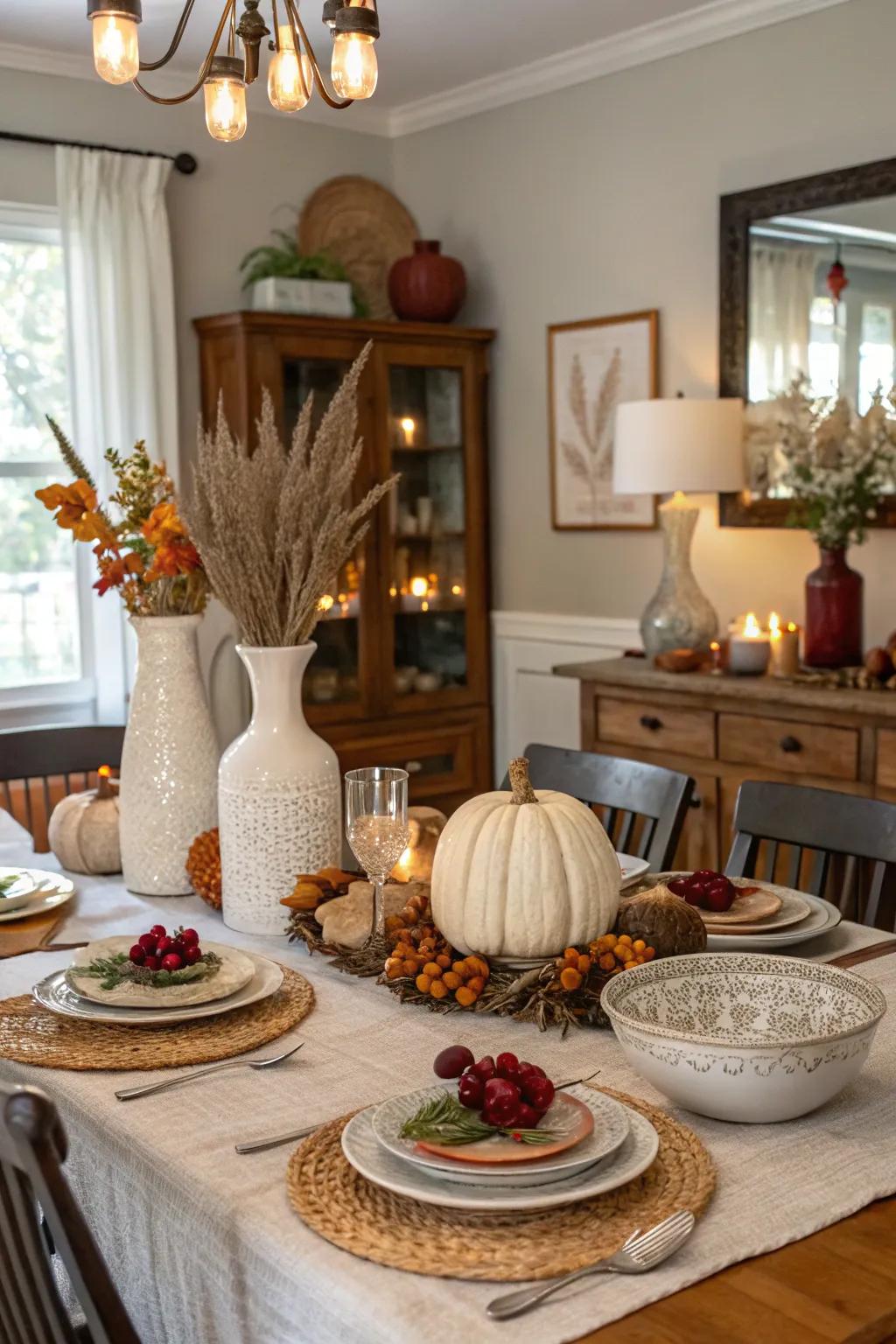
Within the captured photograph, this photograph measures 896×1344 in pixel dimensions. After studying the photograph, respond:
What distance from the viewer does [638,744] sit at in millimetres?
3688

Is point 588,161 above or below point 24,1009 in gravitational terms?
above

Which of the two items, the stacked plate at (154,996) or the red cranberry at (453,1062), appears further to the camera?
the stacked plate at (154,996)

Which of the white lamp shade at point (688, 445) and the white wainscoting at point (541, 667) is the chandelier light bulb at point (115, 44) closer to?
the white lamp shade at point (688, 445)

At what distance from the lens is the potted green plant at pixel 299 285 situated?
14.0ft

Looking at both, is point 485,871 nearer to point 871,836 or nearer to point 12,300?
point 871,836

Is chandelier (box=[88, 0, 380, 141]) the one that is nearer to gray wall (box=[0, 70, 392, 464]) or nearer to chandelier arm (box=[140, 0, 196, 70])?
chandelier arm (box=[140, 0, 196, 70])

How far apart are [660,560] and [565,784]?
6.16ft

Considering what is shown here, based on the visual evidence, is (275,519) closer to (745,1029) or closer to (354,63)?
(354,63)

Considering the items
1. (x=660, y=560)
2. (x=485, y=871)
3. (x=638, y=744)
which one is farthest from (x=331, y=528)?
(x=660, y=560)

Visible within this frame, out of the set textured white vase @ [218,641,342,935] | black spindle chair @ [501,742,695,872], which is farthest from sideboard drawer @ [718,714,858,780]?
textured white vase @ [218,641,342,935]

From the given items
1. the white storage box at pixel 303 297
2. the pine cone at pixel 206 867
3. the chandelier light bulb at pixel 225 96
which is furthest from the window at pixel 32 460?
the pine cone at pixel 206 867

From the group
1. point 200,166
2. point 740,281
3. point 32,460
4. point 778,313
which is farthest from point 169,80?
point 778,313

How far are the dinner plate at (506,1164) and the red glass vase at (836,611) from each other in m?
2.40

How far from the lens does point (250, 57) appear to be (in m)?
2.04
